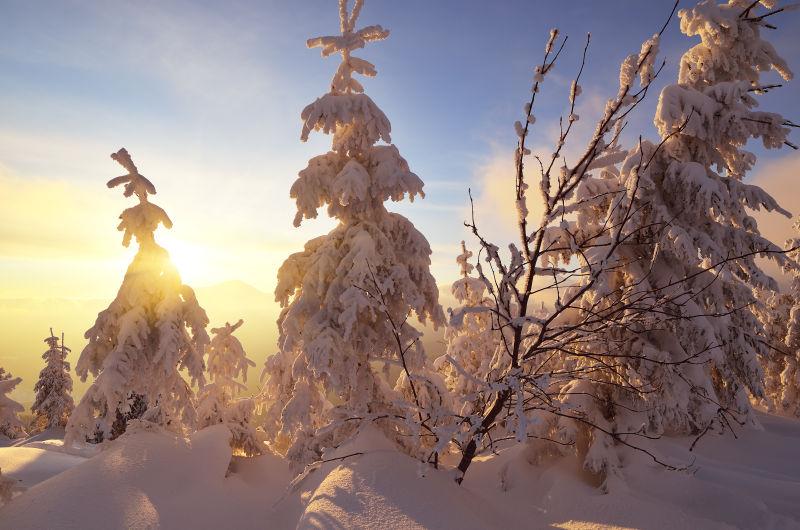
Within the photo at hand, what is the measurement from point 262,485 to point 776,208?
44.8 ft

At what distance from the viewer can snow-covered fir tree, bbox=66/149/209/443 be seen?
394 inches

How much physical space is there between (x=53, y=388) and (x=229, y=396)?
2847cm

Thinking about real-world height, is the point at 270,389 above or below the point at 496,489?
above

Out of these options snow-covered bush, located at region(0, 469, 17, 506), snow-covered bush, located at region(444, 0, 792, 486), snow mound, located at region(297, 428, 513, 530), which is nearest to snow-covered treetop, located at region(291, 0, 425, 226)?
snow-covered bush, located at region(444, 0, 792, 486)

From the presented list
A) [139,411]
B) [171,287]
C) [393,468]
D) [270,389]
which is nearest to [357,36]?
[171,287]

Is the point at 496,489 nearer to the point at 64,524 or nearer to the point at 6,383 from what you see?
the point at 64,524

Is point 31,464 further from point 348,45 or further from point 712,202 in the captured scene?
point 712,202

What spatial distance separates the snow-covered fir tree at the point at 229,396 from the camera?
11.8 meters

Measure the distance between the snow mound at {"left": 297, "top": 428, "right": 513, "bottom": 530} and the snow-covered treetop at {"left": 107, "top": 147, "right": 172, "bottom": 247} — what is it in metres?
8.53

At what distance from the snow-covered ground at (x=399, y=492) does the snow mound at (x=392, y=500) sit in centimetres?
2

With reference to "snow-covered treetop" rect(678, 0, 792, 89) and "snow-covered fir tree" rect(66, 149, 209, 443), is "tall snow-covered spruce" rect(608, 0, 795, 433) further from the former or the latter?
"snow-covered fir tree" rect(66, 149, 209, 443)

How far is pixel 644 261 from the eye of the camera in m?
9.34

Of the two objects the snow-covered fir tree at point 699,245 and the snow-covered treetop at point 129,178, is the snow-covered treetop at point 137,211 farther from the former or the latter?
the snow-covered fir tree at point 699,245

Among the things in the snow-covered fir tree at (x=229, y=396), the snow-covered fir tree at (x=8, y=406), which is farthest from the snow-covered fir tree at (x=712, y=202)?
the snow-covered fir tree at (x=8, y=406)
